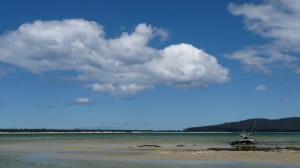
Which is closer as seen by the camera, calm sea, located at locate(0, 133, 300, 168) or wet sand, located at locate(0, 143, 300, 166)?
calm sea, located at locate(0, 133, 300, 168)

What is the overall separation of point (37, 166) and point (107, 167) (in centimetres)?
609

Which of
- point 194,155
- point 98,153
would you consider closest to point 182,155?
point 194,155

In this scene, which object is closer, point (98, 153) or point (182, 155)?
point (182, 155)

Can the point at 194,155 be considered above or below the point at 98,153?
below

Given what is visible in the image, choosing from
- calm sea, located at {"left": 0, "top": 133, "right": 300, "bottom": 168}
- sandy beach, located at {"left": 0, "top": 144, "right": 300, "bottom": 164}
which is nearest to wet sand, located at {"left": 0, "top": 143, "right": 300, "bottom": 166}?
sandy beach, located at {"left": 0, "top": 144, "right": 300, "bottom": 164}

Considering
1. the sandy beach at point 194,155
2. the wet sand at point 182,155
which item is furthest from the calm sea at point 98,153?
the sandy beach at point 194,155

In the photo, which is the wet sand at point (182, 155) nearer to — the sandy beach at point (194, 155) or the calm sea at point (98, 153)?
the sandy beach at point (194, 155)

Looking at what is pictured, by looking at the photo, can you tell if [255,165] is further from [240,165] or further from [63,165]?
[63,165]

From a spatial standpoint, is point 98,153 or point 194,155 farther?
point 98,153

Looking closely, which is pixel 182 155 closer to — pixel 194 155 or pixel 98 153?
pixel 194 155

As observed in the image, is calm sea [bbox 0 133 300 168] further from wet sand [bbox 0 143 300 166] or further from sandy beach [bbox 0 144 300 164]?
sandy beach [bbox 0 144 300 164]

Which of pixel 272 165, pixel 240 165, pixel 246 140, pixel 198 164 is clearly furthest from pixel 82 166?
pixel 246 140

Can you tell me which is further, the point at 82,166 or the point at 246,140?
the point at 246,140

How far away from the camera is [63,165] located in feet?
131
